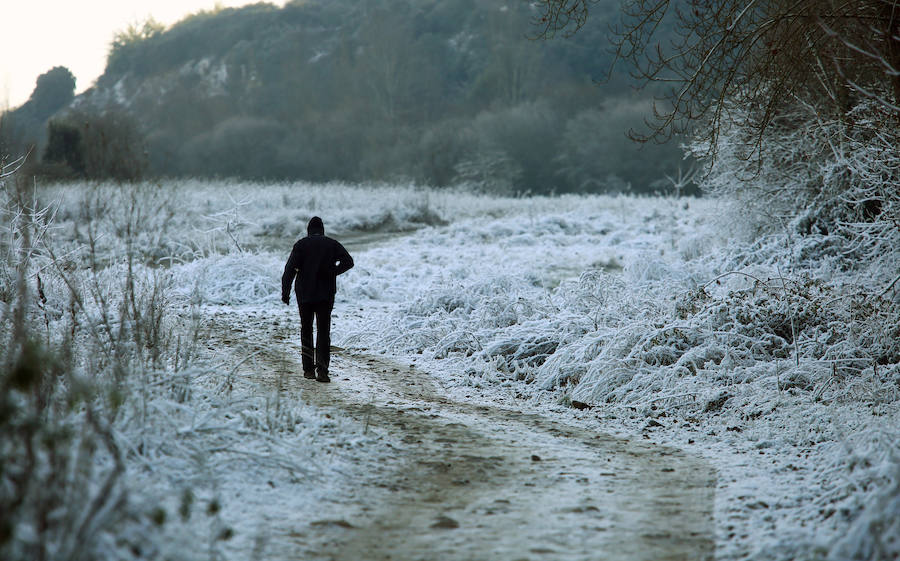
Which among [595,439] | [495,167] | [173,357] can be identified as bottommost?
[595,439]

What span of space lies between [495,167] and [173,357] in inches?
1825

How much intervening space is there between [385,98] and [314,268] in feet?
201

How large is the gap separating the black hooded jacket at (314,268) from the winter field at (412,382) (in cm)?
93

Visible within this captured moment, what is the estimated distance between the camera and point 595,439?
633cm

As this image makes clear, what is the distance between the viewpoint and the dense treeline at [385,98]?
53594 millimetres

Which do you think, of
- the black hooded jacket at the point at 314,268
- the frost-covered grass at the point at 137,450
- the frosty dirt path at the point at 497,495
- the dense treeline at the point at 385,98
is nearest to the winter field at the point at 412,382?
the frost-covered grass at the point at 137,450

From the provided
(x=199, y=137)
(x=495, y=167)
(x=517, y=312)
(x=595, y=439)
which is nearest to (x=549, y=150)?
(x=495, y=167)

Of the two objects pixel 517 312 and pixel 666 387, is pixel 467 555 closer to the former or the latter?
pixel 666 387

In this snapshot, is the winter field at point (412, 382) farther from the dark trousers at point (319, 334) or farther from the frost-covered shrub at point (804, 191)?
the dark trousers at point (319, 334)

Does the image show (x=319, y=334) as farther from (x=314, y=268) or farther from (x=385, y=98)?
(x=385, y=98)

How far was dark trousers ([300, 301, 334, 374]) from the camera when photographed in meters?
8.20

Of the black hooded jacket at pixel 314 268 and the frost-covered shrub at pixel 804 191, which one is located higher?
the frost-covered shrub at pixel 804 191

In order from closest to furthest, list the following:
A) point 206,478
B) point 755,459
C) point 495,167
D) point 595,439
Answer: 1. point 206,478
2. point 755,459
3. point 595,439
4. point 495,167

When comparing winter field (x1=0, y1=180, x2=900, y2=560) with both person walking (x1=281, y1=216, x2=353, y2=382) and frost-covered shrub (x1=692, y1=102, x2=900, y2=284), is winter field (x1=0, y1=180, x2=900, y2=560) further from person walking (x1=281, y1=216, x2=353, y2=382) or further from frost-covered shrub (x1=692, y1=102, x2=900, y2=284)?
person walking (x1=281, y1=216, x2=353, y2=382)
